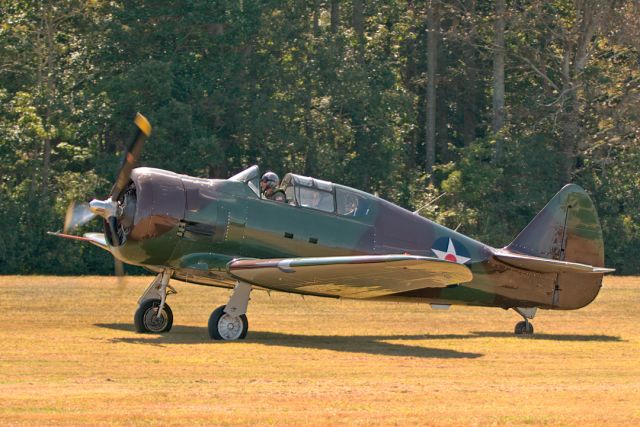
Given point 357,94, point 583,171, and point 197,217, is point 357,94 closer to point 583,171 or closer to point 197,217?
point 583,171

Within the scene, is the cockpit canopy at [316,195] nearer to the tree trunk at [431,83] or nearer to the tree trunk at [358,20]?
the tree trunk at [431,83]

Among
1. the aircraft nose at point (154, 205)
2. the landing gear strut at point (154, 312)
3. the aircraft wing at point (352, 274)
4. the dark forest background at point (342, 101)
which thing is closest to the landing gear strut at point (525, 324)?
the aircraft wing at point (352, 274)

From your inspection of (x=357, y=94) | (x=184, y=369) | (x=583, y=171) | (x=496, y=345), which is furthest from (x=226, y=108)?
(x=184, y=369)

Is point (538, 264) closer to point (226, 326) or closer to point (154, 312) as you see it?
point (226, 326)

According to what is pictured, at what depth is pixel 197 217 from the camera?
17.9 m

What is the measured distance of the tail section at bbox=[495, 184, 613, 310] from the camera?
19.8 meters

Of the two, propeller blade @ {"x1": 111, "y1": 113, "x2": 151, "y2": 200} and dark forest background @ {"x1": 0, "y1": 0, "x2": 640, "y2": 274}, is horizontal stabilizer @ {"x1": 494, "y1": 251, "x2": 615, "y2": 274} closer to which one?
propeller blade @ {"x1": 111, "y1": 113, "x2": 151, "y2": 200}

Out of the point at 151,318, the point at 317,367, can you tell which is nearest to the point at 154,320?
the point at 151,318

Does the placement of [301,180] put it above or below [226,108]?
below

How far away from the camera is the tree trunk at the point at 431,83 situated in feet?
149

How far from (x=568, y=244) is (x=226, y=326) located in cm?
565

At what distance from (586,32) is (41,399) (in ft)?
114

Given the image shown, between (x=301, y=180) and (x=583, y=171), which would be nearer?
(x=301, y=180)

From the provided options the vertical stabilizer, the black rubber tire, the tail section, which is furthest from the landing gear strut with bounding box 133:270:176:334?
the vertical stabilizer
